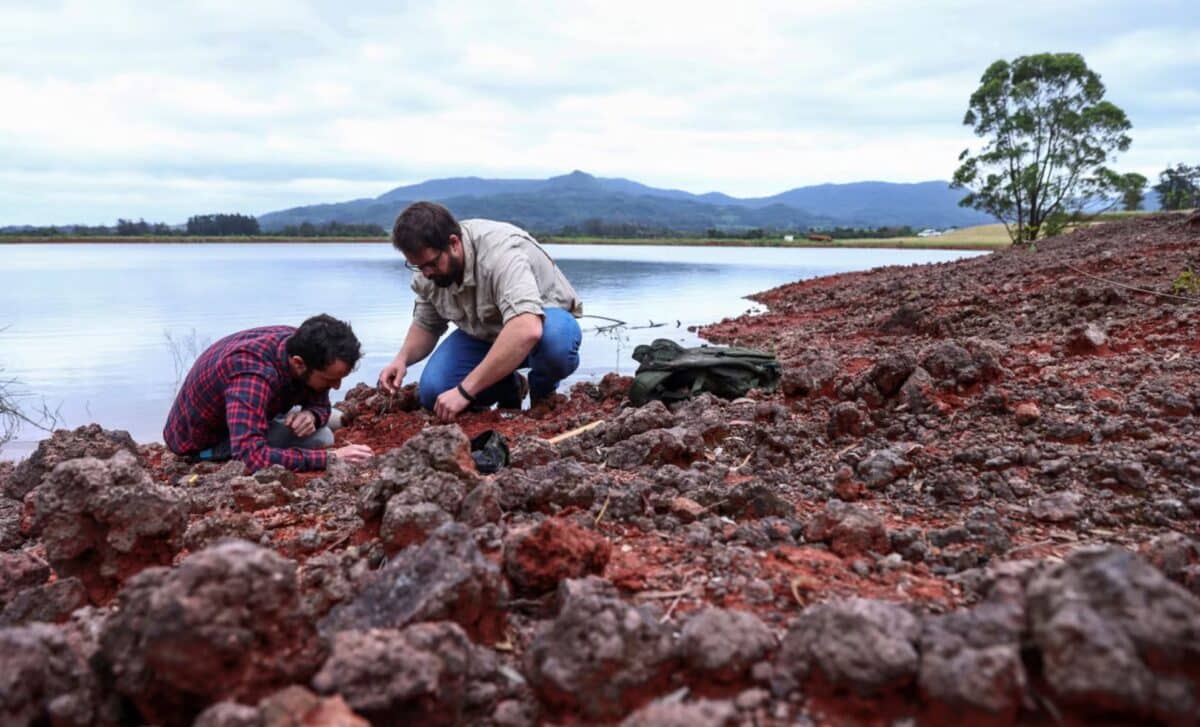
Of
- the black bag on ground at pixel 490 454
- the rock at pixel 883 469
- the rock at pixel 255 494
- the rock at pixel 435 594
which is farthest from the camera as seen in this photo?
the black bag on ground at pixel 490 454

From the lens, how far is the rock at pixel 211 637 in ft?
3.99

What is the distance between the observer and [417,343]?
5215mm

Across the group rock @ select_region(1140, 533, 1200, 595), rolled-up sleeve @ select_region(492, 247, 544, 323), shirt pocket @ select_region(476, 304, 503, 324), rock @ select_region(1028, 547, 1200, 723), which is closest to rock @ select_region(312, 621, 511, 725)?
rock @ select_region(1028, 547, 1200, 723)

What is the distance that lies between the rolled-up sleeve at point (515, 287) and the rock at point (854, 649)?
323cm

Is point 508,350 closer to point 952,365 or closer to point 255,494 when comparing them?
point 255,494

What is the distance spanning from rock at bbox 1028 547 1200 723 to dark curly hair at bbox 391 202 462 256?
3.72m

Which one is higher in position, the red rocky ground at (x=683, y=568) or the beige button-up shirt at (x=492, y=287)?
the beige button-up shirt at (x=492, y=287)

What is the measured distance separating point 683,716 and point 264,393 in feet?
10.0

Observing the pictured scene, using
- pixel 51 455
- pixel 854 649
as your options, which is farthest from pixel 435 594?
pixel 51 455

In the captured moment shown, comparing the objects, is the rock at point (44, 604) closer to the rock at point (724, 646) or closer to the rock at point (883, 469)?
the rock at point (724, 646)

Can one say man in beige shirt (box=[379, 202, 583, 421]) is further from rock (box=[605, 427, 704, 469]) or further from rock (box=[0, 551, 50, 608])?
rock (box=[0, 551, 50, 608])

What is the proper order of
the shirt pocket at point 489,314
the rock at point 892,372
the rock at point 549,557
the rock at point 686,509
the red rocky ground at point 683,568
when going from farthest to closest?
the shirt pocket at point 489,314, the rock at point 892,372, the rock at point 686,509, the rock at point 549,557, the red rocky ground at point 683,568

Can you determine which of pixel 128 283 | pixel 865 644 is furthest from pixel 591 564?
pixel 128 283

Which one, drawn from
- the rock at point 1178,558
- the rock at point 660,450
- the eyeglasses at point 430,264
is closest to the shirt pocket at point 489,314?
the eyeglasses at point 430,264
